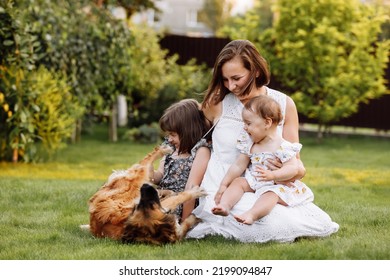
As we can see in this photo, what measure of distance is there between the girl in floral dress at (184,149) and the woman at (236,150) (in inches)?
2.6

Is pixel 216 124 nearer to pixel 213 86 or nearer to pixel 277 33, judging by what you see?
pixel 213 86

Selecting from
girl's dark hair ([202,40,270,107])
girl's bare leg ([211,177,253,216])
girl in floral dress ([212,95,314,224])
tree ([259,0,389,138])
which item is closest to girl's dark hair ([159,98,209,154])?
girl's dark hair ([202,40,270,107])

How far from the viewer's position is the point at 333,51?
495 inches

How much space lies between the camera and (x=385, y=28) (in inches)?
794

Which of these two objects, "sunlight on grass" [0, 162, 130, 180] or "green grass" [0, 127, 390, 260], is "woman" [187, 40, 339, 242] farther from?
"sunlight on grass" [0, 162, 130, 180]

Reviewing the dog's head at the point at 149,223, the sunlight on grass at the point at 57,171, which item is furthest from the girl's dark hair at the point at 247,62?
the sunlight on grass at the point at 57,171

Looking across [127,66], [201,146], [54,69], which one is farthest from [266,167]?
[127,66]

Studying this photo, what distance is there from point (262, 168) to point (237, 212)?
0.34 m

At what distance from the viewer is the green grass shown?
14.1 feet

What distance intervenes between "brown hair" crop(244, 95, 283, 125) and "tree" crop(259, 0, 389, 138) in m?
8.05

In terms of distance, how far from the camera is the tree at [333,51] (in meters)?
12.6

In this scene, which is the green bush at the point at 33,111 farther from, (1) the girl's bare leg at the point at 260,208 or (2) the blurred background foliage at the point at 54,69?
(1) the girl's bare leg at the point at 260,208

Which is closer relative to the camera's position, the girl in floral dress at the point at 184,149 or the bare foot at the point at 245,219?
the bare foot at the point at 245,219

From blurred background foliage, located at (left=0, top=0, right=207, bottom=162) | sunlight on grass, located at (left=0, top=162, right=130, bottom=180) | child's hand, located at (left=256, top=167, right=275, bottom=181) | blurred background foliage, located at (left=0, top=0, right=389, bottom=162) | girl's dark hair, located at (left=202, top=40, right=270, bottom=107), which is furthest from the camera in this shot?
sunlight on grass, located at (left=0, top=162, right=130, bottom=180)
